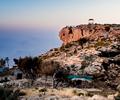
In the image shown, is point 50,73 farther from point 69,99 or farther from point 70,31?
point 70,31

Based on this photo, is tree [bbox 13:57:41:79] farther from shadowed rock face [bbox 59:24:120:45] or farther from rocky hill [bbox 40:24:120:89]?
shadowed rock face [bbox 59:24:120:45]

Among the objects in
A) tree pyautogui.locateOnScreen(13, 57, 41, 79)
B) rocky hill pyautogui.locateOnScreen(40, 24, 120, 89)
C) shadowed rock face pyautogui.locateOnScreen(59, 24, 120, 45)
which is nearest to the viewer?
tree pyautogui.locateOnScreen(13, 57, 41, 79)

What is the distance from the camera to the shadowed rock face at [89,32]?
152 metres

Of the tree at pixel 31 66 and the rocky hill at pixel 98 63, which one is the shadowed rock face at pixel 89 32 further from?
the tree at pixel 31 66

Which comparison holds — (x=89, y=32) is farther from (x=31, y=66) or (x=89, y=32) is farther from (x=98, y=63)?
(x=31, y=66)

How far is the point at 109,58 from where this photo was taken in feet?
345

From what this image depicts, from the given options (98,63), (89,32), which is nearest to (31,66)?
(98,63)

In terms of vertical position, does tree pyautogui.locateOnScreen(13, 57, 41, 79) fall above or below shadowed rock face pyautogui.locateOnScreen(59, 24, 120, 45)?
below

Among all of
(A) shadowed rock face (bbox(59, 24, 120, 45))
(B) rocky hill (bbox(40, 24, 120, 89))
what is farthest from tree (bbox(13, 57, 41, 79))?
(A) shadowed rock face (bbox(59, 24, 120, 45))

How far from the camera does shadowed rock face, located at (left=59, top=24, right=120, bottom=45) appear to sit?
499 feet

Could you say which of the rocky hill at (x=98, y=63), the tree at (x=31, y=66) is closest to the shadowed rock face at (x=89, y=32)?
the rocky hill at (x=98, y=63)

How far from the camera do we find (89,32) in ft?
554

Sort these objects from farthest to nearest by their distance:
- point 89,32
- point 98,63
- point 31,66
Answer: point 89,32 → point 98,63 → point 31,66

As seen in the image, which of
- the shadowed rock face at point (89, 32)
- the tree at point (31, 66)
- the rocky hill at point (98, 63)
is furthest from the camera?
the shadowed rock face at point (89, 32)
